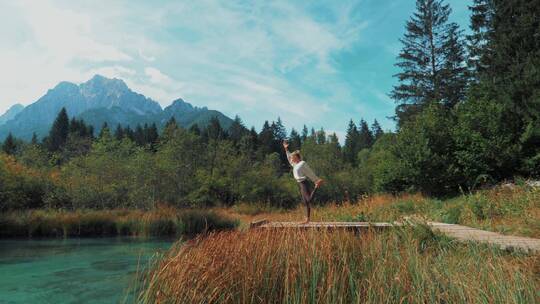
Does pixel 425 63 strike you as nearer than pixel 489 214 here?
No

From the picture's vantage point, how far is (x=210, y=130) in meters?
Result: 79.9

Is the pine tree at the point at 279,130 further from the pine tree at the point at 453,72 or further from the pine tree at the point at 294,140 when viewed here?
the pine tree at the point at 453,72

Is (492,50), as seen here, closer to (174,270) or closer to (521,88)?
(521,88)

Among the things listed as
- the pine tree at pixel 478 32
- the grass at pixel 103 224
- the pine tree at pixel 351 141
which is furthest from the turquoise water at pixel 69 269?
the pine tree at pixel 351 141

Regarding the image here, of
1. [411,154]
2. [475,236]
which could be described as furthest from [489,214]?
[411,154]

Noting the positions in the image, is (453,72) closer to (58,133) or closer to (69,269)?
(69,269)

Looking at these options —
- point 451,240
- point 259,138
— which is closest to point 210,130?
point 259,138

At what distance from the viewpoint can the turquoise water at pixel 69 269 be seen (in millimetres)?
6926

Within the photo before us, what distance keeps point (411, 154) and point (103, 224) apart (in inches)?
607

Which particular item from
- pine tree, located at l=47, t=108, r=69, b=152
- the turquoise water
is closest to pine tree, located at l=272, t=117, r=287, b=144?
pine tree, located at l=47, t=108, r=69, b=152

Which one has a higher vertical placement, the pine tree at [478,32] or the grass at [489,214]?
the pine tree at [478,32]

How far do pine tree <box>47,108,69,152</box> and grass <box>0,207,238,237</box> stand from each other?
205ft

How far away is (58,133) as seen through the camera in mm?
75750

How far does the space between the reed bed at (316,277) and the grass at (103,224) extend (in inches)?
542
